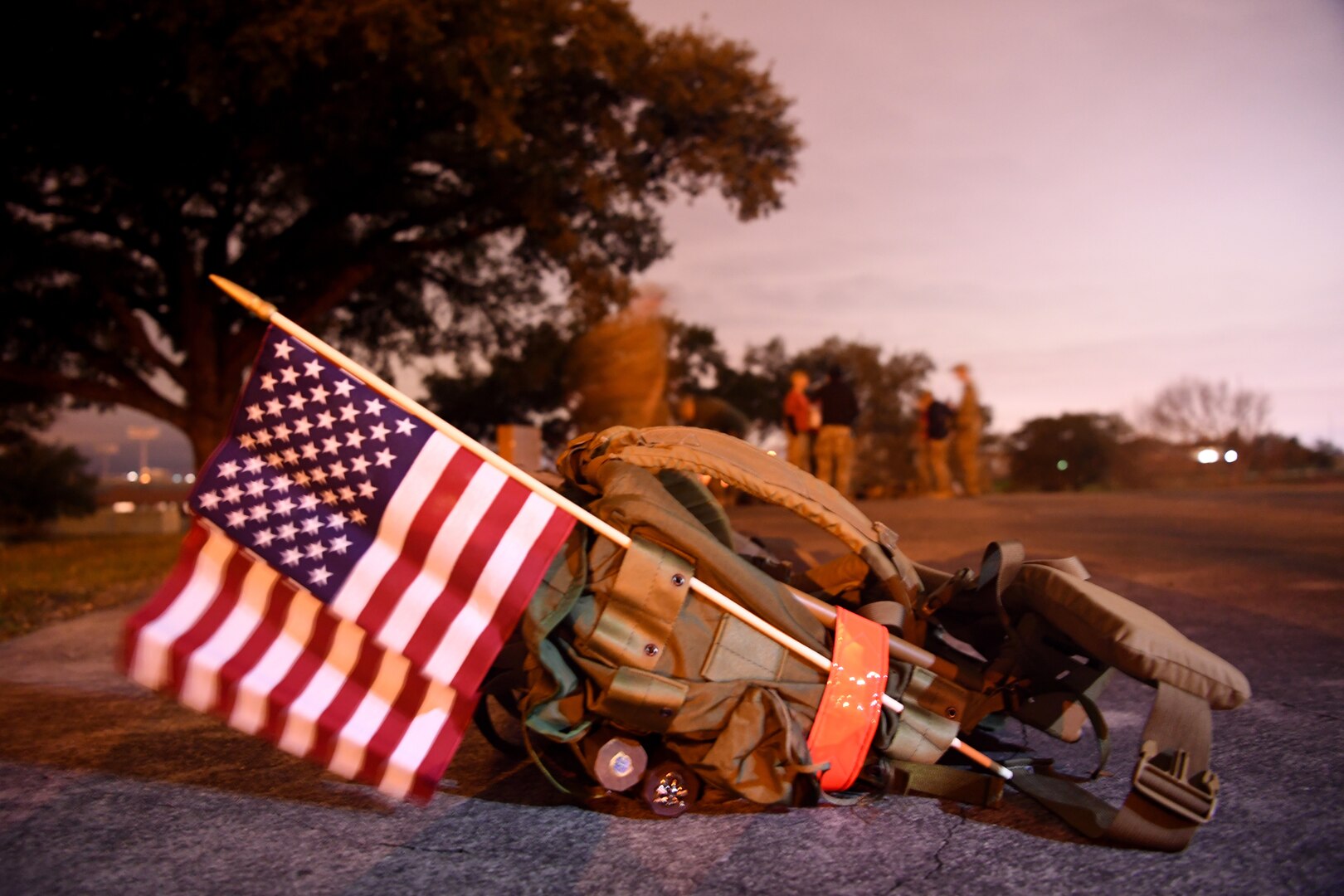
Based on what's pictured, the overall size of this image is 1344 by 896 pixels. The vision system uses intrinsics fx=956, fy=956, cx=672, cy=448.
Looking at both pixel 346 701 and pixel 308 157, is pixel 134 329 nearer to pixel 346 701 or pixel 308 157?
pixel 308 157

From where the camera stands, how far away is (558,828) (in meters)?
2.75

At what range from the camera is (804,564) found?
22.0 ft

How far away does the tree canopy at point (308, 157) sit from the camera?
41.4ft

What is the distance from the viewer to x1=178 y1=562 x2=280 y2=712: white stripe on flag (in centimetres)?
273

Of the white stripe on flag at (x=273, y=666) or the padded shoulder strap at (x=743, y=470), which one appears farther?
the padded shoulder strap at (x=743, y=470)

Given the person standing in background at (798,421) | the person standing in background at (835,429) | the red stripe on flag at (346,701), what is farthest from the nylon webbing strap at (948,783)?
the person standing in background at (798,421)

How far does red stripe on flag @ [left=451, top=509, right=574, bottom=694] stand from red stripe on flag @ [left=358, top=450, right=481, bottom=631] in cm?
28

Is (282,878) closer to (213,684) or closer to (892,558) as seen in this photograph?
(213,684)

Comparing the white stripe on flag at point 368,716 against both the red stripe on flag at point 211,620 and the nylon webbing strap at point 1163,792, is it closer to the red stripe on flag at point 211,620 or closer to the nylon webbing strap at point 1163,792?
the red stripe on flag at point 211,620

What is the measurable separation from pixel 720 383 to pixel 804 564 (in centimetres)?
2968

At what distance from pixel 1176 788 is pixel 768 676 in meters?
1.10

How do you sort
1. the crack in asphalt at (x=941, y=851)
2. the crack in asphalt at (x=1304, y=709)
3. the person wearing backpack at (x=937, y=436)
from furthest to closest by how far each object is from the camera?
1. the person wearing backpack at (x=937, y=436)
2. the crack in asphalt at (x=1304, y=709)
3. the crack in asphalt at (x=941, y=851)

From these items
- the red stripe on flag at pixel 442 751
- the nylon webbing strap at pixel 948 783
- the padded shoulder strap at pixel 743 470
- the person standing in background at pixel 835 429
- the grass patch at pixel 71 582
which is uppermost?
the person standing in background at pixel 835 429

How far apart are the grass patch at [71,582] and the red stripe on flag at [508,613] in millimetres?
5232
